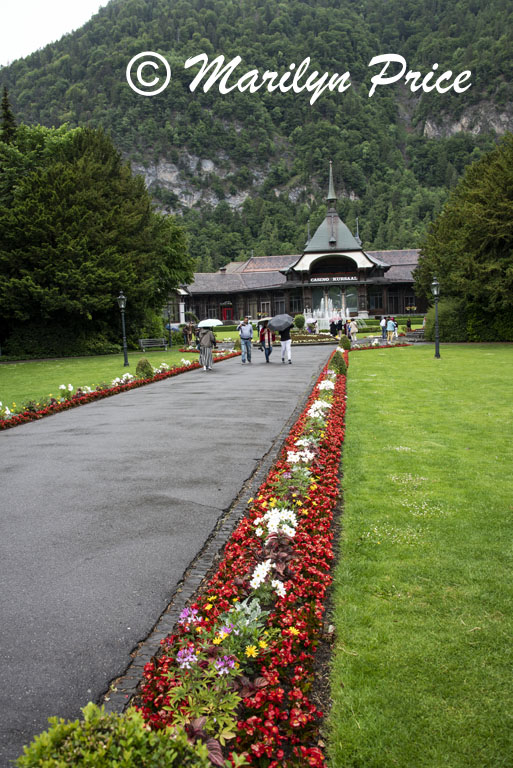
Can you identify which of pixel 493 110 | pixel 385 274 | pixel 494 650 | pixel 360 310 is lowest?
pixel 494 650

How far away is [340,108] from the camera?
180 m

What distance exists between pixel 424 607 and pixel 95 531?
3.14 metres

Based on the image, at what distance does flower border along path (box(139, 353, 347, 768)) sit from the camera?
2.58 metres

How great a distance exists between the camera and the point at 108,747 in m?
2.06

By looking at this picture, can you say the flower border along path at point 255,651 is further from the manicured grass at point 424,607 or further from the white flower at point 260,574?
the manicured grass at point 424,607

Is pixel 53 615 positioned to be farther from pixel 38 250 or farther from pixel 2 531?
pixel 38 250

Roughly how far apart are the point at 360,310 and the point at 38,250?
39586mm

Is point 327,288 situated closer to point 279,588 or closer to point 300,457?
point 300,457

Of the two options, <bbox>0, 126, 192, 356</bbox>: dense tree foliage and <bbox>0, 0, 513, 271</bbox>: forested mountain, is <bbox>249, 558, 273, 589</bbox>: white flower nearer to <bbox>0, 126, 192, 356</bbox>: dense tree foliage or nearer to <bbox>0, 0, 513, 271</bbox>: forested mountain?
<bbox>0, 126, 192, 356</bbox>: dense tree foliage

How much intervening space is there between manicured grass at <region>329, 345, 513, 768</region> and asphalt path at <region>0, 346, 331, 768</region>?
137 cm

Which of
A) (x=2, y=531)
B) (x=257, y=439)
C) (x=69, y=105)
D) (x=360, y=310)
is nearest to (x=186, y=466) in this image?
(x=257, y=439)

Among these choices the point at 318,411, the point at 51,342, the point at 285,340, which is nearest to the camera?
the point at 318,411

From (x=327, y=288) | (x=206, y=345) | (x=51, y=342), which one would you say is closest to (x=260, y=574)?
(x=206, y=345)

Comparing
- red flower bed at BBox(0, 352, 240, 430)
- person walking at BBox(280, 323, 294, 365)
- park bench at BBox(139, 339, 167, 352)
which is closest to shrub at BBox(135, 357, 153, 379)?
red flower bed at BBox(0, 352, 240, 430)
